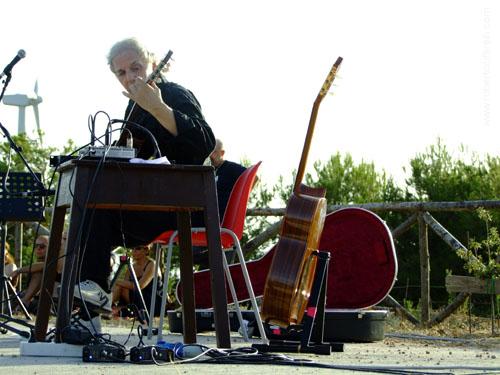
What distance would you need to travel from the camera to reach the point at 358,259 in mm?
5977

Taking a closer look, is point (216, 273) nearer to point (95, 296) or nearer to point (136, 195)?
point (136, 195)

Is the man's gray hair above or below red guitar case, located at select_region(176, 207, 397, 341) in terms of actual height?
above

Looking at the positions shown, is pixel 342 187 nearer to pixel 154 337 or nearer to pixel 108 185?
pixel 154 337

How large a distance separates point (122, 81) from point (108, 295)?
0.98 metres

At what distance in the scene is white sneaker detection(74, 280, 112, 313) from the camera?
4.13m

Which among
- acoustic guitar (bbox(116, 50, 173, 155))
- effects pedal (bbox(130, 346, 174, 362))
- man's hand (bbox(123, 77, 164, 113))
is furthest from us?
acoustic guitar (bbox(116, 50, 173, 155))

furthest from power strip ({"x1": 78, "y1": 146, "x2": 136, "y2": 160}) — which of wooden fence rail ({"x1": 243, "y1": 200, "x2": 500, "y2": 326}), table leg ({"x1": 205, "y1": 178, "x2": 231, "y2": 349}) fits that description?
wooden fence rail ({"x1": 243, "y1": 200, "x2": 500, "y2": 326})

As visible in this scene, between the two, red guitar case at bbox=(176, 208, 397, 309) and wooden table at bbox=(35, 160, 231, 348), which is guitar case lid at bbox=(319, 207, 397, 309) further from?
wooden table at bbox=(35, 160, 231, 348)

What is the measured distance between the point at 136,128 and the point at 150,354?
1.34 m

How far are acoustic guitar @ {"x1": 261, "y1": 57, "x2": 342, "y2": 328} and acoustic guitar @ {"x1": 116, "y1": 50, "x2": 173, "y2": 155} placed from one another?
→ 762 millimetres

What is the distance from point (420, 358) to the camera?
414 cm

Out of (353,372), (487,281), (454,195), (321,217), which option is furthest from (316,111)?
(454,195)

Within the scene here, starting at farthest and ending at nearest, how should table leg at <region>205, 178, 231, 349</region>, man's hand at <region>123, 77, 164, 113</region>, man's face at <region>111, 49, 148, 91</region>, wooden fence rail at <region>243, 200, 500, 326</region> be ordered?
1. wooden fence rail at <region>243, 200, 500, 326</region>
2. man's face at <region>111, 49, 148, 91</region>
3. man's hand at <region>123, 77, 164, 113</region>
4. table leg at <region>205, 178, 231, 349</region>

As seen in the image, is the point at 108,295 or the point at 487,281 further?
the point at 487,281
